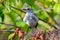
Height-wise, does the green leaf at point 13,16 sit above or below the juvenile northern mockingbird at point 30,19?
above

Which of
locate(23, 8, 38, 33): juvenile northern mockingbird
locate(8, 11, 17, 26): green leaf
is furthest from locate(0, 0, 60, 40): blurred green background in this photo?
locate(23, 8, 38, 33): juvenile northern mockingbird

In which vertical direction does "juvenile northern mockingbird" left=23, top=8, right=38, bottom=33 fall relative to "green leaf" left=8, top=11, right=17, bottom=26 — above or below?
below

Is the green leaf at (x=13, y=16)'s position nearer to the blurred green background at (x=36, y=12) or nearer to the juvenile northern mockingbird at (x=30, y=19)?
the blurred green background at (x=36, y=12)

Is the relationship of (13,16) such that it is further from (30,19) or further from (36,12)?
(30,19)

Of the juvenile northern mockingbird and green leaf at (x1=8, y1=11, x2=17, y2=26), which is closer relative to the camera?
green leaf at (x1=8, y1=11, x2=17, y2=26)

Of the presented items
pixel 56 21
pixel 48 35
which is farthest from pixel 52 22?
pixel 48 35

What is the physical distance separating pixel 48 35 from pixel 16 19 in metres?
1.01

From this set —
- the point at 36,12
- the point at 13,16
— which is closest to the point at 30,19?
the point at 36,12

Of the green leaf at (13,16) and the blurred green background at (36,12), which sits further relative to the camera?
the green leaf at (13,16)

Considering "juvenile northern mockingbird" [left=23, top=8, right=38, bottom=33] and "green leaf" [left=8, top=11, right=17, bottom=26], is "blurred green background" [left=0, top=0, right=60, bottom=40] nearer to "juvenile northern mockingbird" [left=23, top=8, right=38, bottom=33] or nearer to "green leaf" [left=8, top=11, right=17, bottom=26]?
"green leaf" [left=8, top=11, right=17, bottom=26]

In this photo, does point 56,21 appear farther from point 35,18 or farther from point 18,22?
point 18,22

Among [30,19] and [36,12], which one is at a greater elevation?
[36,12]

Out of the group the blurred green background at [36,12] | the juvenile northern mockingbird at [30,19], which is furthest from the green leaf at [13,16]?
the juvenile northern mockingbird at [30,19]

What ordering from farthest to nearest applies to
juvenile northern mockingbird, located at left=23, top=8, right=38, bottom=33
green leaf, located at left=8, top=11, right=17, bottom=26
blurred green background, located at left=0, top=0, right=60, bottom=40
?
juvenile northern mockingbird, located at left=23, top=8, right=38, bottom=33
green leaf, located at left=8, top=11, right=17, bottom=26
blurred green background, located at left=0, top=0, right=60, bottom=40
